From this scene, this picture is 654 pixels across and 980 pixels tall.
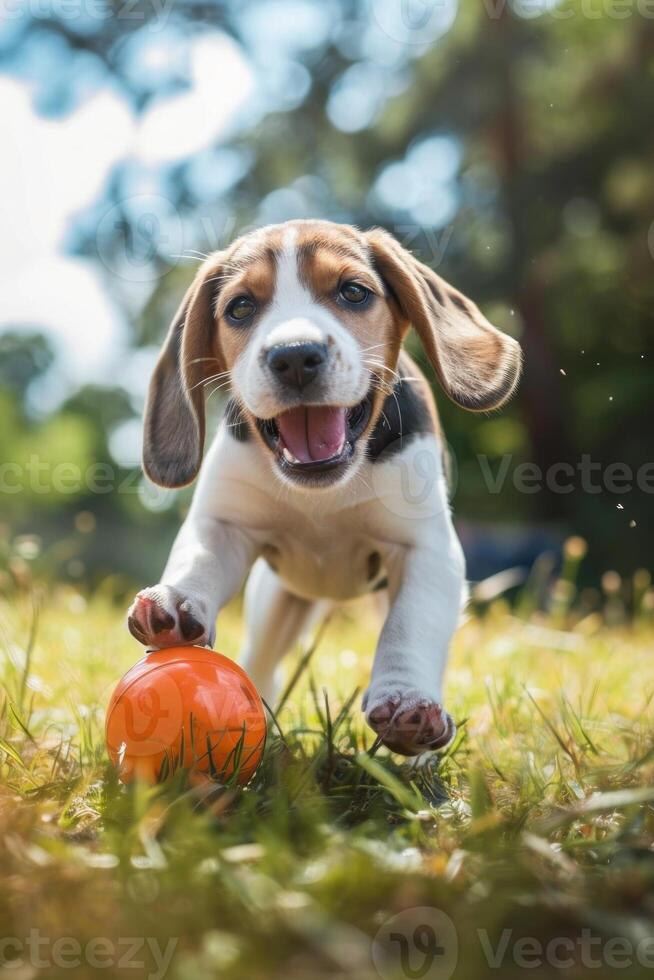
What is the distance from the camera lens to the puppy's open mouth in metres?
3.25

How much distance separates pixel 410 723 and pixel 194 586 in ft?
2.71

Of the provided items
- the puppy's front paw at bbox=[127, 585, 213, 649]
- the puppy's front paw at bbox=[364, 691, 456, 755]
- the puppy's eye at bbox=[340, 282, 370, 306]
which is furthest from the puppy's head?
the puppy's front paw at bbox=[364, 691, 456, 755]

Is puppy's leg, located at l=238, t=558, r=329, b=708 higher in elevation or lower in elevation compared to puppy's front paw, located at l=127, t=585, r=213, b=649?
lower

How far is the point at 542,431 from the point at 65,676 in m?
11.7

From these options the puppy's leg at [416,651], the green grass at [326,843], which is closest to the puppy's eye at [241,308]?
the puppy's leg at [416,651]

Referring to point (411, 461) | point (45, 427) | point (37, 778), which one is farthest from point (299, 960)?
point (45, 427)

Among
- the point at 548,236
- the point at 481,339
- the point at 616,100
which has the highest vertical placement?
the point at 616,100

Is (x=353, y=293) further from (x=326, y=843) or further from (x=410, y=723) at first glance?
(x=326, y=843)

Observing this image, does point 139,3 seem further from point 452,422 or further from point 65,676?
point 65,676

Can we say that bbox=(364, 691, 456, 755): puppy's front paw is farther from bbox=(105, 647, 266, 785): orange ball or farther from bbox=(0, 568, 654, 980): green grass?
bbox=(105, 647, 266, 785): orange ball

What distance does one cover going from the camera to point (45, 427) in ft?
84.7

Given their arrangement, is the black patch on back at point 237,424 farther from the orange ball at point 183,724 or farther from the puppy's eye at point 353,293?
the orange ball at point 183,724

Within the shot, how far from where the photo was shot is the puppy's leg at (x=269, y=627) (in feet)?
14.3

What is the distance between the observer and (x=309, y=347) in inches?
119
